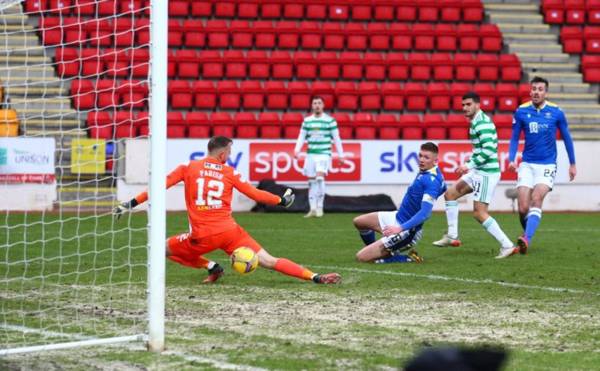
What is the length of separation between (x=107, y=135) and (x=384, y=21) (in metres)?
8.05

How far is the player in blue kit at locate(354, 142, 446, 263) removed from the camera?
10.7 meters

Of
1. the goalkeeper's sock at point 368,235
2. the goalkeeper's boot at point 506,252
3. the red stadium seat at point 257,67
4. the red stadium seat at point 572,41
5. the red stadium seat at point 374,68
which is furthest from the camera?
the red stadium seat at point 572,41

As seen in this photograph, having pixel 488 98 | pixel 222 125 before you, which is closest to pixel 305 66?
pixel 222 125

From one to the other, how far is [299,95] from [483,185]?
11.0 m

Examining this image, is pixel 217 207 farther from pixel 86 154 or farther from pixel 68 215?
pixel 86 154

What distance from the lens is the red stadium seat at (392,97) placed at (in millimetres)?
23406

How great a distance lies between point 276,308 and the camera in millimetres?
7691

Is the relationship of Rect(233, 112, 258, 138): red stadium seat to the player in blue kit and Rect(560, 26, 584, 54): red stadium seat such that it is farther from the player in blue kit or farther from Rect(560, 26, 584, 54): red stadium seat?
the player in blue kit

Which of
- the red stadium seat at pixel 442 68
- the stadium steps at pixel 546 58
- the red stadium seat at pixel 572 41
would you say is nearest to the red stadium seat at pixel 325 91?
the red stadium seat at pixel 442 68

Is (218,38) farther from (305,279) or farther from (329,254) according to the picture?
(305,279)

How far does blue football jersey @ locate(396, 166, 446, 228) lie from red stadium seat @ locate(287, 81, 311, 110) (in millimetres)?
11792

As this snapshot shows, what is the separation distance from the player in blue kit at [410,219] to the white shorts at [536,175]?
1.78 m

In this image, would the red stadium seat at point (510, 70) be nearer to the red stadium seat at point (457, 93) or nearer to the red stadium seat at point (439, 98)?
the red stadium seat at point (457, 93)

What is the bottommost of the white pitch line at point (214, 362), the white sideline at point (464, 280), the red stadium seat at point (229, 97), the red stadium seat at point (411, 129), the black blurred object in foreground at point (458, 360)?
the white sideline at point (464, 280)
